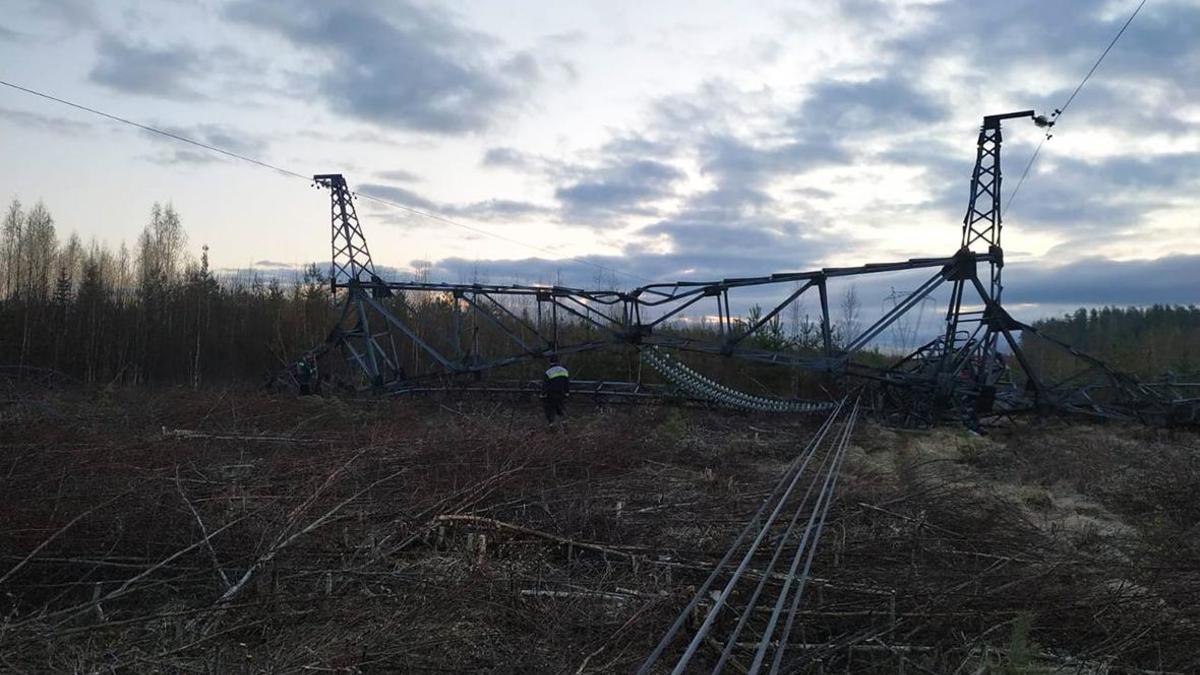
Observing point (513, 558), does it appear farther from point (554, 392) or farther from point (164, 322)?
point (164, 322)

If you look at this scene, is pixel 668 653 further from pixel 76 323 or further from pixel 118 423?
pixel 76 323

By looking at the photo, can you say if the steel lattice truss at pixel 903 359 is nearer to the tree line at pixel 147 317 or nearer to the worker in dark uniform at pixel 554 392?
the worker in dark uniform at pixel 554 392

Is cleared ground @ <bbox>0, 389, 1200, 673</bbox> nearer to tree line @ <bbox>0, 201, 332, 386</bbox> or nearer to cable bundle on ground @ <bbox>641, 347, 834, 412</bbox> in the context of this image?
cable bundle on ground @ <bbox>641, 347, 834, 412</bbox>

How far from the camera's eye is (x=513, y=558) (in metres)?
6.39

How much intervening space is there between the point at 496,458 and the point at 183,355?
34.2 metres

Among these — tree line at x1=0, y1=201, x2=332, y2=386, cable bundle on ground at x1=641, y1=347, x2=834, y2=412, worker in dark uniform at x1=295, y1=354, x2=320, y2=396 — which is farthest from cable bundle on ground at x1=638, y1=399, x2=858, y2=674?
tree line at x1=0, y1=201, x2=332, y2=386

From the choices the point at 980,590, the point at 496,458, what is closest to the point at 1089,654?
the point at 980,590

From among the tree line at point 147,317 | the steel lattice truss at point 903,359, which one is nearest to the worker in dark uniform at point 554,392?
the steel lattice truss at point 903,359

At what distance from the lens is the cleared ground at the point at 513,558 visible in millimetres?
4520

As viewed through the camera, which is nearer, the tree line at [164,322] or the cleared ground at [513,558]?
the cleared ground at [513,558]

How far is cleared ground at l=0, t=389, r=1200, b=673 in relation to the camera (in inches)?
178

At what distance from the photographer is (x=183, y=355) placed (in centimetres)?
3822

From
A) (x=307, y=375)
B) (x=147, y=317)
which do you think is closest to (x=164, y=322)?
(x=147, y=317)

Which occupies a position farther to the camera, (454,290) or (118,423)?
(454,290)
